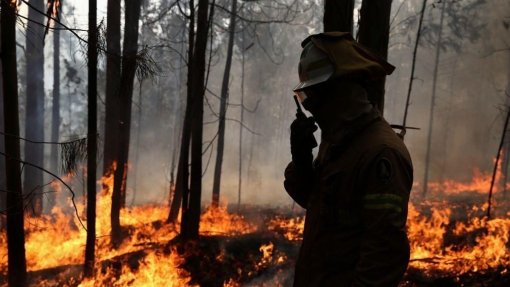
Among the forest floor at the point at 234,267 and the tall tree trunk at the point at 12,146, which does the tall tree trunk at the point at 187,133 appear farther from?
the tall tree trunk at the point at 12,146

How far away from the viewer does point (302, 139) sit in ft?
7.59

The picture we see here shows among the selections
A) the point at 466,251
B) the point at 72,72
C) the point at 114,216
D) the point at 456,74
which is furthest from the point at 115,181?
the point at 456,74

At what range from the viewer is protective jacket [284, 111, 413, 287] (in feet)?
5.97

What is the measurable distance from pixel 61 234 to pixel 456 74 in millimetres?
33173

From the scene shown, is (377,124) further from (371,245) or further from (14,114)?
(14,114)

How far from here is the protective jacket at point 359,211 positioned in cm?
182

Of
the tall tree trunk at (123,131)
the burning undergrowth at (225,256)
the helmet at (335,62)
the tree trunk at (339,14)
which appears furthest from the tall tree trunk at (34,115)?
the helmet at (335,62)

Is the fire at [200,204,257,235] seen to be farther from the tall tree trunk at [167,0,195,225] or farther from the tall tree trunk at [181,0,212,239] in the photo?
the tall tree trunk at [181,0,212,239]

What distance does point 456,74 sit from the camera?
33.7 meters

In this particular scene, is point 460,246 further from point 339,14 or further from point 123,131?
point 123,131

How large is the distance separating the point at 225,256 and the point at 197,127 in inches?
121

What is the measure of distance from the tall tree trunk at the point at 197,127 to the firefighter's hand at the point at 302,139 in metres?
6.89

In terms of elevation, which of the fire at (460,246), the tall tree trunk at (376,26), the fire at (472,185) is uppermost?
the tall tree trunk at (376,26)

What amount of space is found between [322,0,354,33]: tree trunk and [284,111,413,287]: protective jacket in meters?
2.61
